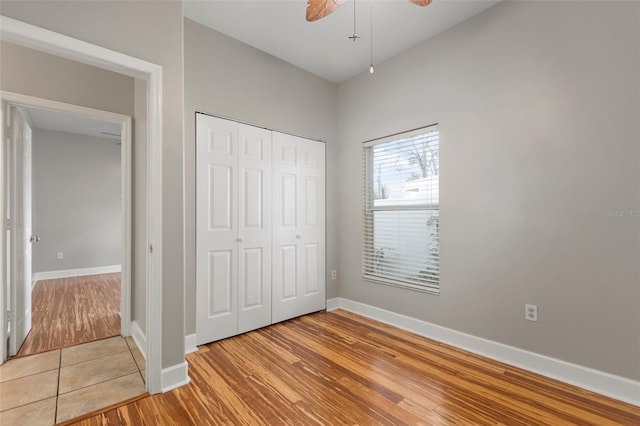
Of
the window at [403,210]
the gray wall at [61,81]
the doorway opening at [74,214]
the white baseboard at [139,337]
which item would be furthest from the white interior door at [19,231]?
the window at [403,210]

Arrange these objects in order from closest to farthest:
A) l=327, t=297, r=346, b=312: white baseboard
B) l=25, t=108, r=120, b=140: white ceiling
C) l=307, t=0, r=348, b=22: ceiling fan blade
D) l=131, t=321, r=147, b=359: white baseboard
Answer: l=307, t=0, r=348, b=22: ceiling fan blade, l=131, t=321, r=147, b=359: white baseboard, l=327, t=297, r=346, b=312: white baseboard, l=25, t=108, r=120, b=140: white ceiling

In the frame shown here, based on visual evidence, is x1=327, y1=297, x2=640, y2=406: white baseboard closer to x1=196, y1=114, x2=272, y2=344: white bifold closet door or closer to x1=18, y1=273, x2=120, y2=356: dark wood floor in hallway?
x1=196, y1=114, x2=272, y2=344: white bifold closet door

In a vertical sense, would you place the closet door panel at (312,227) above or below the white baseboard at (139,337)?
above

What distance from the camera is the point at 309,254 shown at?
3537 millimetres

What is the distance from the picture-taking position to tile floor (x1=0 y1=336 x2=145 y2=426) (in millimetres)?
1763

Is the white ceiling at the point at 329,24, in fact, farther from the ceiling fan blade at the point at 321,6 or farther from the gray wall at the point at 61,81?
the gray wall at the point at 61,81

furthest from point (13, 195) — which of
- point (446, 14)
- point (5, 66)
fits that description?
point (446, 14)

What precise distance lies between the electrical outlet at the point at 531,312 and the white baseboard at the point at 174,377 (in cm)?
253

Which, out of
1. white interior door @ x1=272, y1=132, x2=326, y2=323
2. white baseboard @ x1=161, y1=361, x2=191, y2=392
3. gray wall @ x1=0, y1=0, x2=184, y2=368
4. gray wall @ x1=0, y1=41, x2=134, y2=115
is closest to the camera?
gray wall @ x1=0, y1=0, x2=184, y2=368

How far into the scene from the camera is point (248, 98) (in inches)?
118

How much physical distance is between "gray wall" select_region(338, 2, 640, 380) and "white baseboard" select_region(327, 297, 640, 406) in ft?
0.17

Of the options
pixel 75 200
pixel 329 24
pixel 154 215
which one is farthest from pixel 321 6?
pixel 75 200

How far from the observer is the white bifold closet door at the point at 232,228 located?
2.69 m

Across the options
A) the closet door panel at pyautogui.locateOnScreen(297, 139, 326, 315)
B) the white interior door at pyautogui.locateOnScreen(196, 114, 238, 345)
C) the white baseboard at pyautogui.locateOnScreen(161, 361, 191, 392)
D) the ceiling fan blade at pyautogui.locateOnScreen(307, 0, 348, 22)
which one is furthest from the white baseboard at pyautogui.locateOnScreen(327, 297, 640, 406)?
the ceiling fan blade at pyautogui.locateOnScreen(307, 0, 348, 22)
